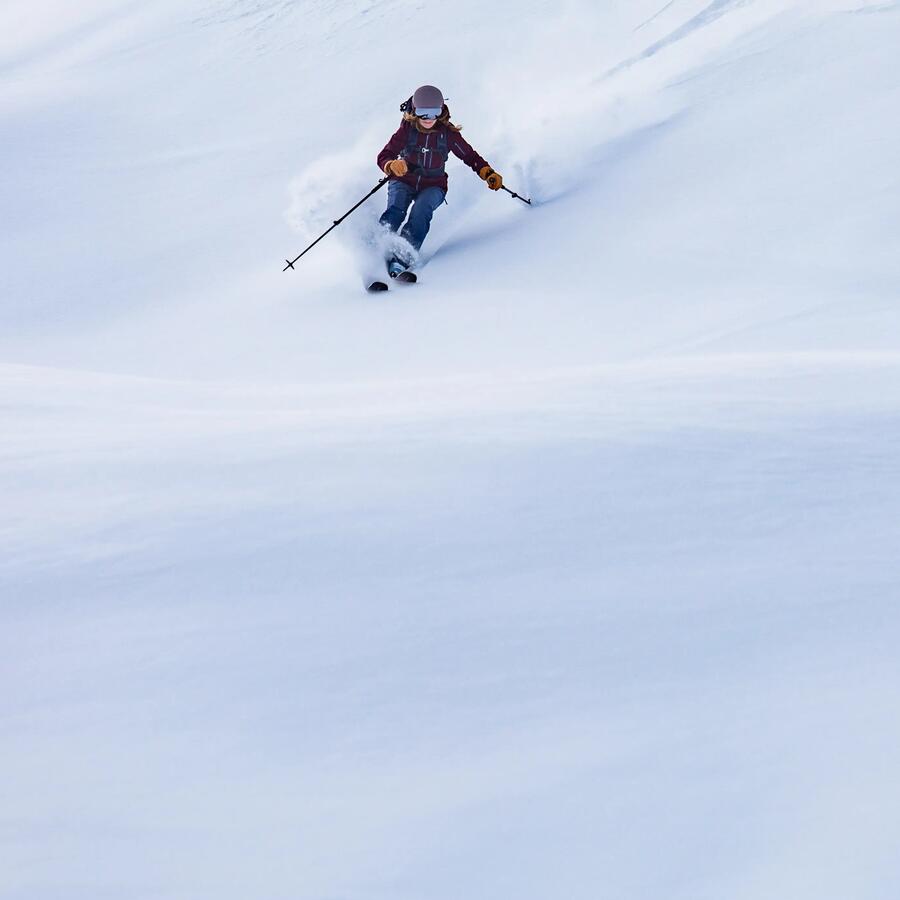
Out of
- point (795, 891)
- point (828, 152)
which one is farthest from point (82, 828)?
point (828, 152)

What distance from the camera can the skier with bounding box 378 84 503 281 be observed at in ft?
22.8

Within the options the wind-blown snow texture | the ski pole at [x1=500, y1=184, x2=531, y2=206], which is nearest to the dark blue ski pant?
the ski pole at [x1=500, y1=184, x2=531, y2=206]

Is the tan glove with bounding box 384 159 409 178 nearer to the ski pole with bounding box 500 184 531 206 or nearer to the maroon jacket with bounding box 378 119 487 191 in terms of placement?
the maroon jacket with bounding box 378 119 487 191

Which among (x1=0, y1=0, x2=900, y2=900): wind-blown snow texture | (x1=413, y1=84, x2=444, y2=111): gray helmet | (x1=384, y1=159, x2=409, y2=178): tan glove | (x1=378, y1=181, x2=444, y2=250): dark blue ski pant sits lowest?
(x1=0, y1=0, x2=900, y2=900): wind-blown snow texture

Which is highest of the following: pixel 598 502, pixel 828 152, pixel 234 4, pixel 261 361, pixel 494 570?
pixel 234 4

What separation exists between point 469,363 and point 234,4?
8777 mm

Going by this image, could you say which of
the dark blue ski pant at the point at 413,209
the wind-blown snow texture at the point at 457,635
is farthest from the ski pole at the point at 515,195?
the wind-blown snow texture at the point at 457,635

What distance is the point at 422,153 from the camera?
7.07m

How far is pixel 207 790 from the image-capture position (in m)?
1.42

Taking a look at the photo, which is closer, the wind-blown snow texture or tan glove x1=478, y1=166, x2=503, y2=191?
the wind-blown snow texture

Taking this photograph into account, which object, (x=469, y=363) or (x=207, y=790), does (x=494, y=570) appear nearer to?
(x=207, y=790)

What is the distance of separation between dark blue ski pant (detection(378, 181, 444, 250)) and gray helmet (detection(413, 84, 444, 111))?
0.53m

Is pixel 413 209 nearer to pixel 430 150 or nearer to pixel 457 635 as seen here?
pixel 430 150

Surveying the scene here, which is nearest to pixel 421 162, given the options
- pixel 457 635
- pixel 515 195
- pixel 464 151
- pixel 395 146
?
pixel 395 146
